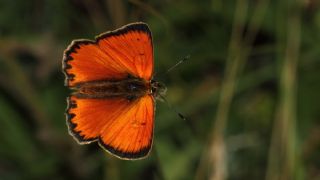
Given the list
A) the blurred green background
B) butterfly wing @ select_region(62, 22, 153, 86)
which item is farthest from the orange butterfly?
the blurred green background

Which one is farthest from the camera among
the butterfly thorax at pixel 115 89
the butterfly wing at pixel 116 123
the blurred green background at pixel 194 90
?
the blurred green background at pixel 194 90

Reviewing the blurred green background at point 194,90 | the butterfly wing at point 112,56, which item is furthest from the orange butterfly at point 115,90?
the blurred green background at point 194,90

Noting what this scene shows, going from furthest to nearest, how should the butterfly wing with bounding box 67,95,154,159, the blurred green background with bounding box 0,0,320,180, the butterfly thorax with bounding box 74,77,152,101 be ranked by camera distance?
the blurred green background with bounding box 0,0,320,180 → the butterfly thorax with bounding box 74,77,152,101 → the butterfly wing with bounding box 67,95,154,159

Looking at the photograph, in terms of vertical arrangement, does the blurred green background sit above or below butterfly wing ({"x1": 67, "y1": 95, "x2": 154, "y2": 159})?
above

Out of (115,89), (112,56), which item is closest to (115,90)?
(115,89)

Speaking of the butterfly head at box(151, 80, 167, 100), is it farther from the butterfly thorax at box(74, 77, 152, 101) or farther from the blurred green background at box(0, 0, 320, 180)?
the blurred green background at box(0, 0, 320, 180)

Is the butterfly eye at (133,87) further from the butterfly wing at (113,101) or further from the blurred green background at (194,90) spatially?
the blurred green background at (194,90)
